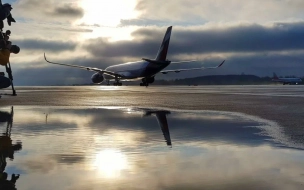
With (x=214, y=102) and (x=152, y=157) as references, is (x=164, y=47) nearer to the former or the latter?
(x=214, y=102)

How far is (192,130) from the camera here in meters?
16.7

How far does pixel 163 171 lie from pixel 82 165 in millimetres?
1957

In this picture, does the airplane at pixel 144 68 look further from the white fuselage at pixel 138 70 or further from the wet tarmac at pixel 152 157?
the wet tarmac at pixel 152 157

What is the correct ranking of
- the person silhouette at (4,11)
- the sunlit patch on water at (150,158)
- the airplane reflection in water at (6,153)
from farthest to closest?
the person silhouette at (4,11)
the sunlit patch on water at (150,158)
the airplane reflection in water at (6,153)

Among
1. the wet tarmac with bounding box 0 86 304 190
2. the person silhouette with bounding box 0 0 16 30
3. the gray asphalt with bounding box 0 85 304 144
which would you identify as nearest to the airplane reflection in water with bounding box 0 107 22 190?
the wet tarmac with bounding box 0 86 304 190

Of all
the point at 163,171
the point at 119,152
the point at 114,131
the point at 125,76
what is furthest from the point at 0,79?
the point at 125,76

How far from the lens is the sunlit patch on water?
782 centimetres

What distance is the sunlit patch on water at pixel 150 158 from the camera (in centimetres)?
782

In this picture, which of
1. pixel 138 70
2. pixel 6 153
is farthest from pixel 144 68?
pixel 6 153

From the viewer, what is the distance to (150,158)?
10.2 m

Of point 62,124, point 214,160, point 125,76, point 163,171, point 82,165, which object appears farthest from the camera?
point 125,76

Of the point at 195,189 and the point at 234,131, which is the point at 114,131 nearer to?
the point at 234,131

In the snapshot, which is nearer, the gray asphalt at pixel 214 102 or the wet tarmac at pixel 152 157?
the wet tarmac at pixel 152 157

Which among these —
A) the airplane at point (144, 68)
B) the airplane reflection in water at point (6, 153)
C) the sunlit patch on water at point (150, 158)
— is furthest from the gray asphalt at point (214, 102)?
the airplane at point (144, 68)
